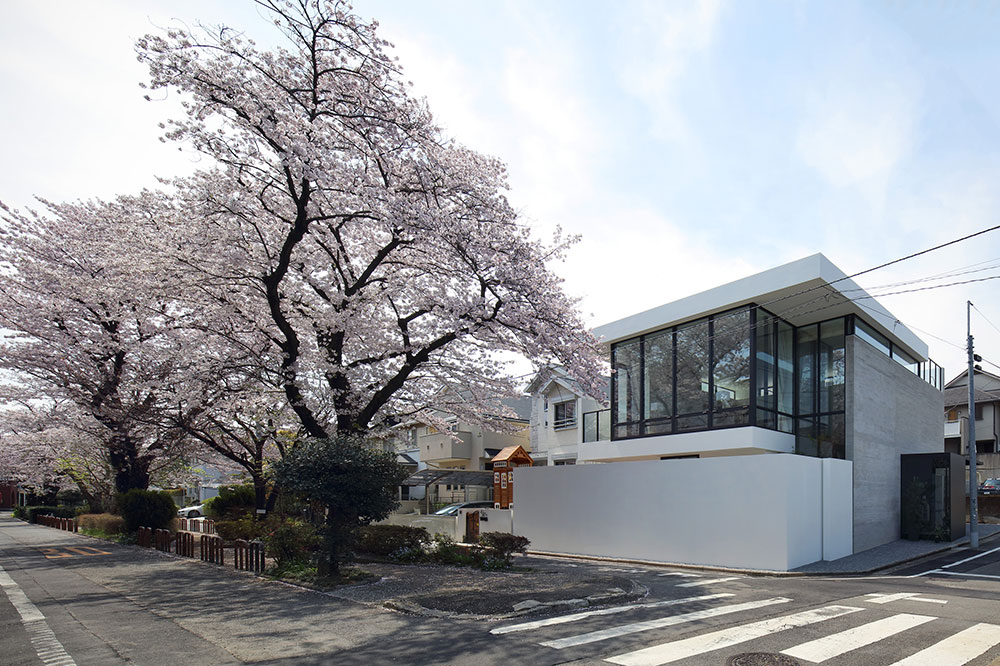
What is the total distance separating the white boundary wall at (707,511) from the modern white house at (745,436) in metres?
0.03

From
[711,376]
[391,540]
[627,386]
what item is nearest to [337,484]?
[391,540]

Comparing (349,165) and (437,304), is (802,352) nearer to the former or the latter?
(437,304)

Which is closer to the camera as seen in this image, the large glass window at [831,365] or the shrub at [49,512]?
the large glass window at [831,365]

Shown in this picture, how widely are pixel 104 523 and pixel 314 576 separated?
1657 cm

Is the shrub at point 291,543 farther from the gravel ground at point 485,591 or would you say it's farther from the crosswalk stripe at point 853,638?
the crosswalk stripe at point 853,638

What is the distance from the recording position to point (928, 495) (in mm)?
21656

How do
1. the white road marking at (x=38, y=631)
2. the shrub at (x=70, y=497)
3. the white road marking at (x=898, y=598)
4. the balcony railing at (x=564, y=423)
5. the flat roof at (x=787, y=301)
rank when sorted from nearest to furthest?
the white road marking at (x=38, y=631) → the white road marking at (x=898, y=598) → the flat roof at (x=787, y=301) → the balcony railing at (x=564, y=423) → the shrub at (x=70, y=497)

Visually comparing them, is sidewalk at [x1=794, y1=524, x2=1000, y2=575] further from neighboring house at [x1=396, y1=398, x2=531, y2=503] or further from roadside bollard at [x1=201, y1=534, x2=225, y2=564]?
neighboring house at [x1=396, y1=398, x2=531, y2=503]

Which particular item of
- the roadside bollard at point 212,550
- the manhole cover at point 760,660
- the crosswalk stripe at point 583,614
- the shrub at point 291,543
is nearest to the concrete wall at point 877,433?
the crosswalk stripe at point 583,614

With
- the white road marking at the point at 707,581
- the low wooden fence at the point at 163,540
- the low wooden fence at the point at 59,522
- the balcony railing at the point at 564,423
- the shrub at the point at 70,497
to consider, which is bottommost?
the shrub at the point at 70,497

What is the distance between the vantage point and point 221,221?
14.7m

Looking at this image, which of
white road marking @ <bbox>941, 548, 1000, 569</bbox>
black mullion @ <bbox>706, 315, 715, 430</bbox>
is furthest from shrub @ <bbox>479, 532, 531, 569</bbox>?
white road marking @ <bbox>941, 548, 1000, 569</bbox>

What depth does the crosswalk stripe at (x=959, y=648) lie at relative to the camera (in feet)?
22.1

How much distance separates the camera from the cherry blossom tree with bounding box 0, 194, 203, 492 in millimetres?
19203
